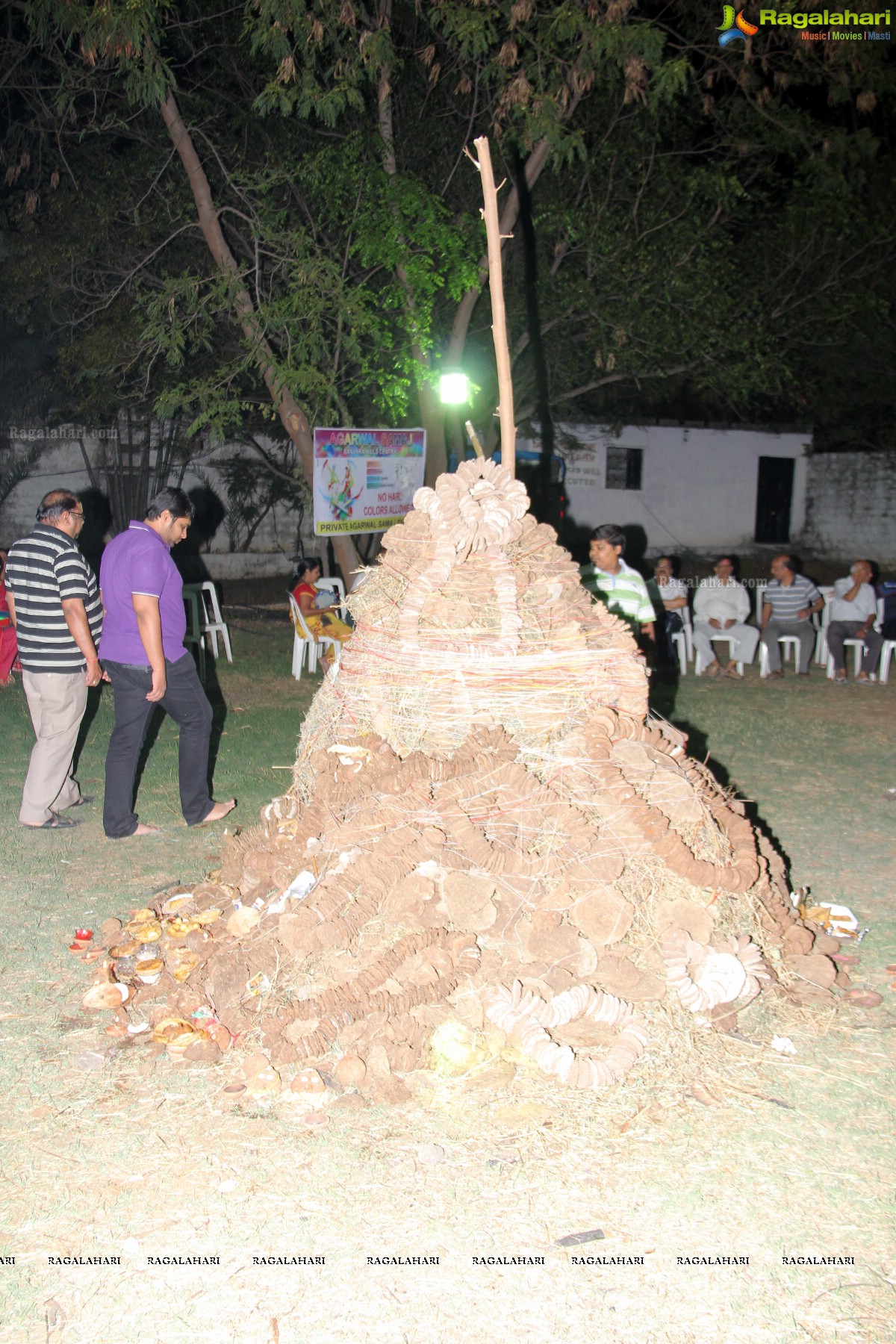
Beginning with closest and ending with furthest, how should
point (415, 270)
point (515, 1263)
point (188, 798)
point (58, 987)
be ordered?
point (515, 1263) → point (58, 987) → point (188, 798) → point (415, 270)

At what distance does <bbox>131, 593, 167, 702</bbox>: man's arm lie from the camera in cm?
511

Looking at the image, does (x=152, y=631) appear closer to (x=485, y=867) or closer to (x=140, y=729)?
(x=140, y=729)

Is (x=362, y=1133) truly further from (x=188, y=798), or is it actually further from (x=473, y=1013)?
(x=188, y=798)

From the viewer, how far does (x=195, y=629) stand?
10664mm

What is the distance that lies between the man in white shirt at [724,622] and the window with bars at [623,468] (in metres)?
12.3

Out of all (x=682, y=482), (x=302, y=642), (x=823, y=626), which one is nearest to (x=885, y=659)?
(x=823, y=626)

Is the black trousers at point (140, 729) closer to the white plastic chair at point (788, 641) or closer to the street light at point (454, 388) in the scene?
Result: the street light at point (454, 388)

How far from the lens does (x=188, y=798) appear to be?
18.8 feet

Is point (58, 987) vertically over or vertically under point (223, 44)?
under

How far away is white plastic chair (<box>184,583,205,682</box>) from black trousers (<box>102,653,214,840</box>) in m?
4.54

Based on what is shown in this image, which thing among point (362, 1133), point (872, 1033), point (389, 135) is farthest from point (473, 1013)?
point (389, 135)

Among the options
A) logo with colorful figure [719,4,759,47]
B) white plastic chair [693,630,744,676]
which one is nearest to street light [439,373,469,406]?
white plastic chair [693,630,744,676]

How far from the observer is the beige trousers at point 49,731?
18.3ft

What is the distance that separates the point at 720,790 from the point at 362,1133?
199 centimetres
